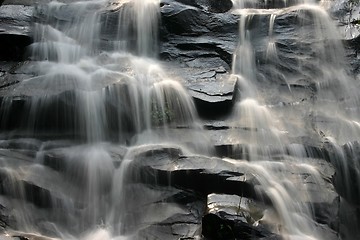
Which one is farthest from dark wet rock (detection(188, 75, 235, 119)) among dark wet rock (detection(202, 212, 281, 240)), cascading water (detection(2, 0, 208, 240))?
dark wet rock (detection(202, 212, 281, 240))

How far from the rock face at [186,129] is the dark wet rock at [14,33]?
0.03 meters

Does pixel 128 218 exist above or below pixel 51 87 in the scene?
below

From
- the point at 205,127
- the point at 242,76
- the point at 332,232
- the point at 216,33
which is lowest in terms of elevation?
the point at 332,232

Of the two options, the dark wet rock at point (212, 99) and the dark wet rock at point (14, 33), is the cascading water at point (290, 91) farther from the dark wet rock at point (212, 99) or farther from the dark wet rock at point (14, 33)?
the dark wet rock at point (14, 33)

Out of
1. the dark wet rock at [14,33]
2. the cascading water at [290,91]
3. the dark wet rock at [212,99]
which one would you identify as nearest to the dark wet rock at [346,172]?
the cascading water at [290,91]

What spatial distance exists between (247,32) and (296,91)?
2.12m

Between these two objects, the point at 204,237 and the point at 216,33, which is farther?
the point at 216,33

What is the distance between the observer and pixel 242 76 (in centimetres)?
945

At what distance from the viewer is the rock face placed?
6145 millimetres

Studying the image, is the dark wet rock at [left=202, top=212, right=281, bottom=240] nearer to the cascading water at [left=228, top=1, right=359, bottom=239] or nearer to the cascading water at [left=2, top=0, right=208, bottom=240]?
the cascading water at [left=228, top=1, right=359, bottom=239]

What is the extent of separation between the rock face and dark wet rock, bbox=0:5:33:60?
3 centimetres

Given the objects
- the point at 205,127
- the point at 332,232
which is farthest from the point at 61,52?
the point at 332,232

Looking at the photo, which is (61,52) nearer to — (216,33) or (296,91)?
(216,33)

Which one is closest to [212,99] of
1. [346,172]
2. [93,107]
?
[93,107]
